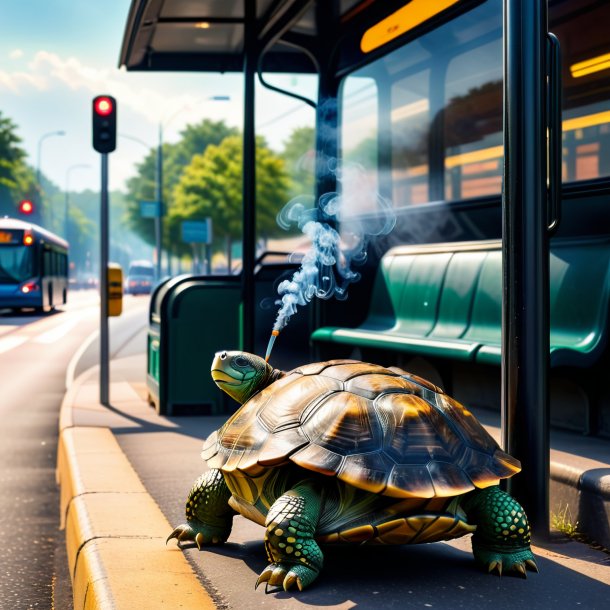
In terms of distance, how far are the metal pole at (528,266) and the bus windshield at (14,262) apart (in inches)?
1102

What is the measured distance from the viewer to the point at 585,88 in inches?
244

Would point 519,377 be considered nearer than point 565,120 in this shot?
Yes

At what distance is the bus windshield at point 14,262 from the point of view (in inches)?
1180

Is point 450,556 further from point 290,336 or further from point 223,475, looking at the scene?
point 290,336

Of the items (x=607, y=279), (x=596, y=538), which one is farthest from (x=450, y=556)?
(x=607, y=279)

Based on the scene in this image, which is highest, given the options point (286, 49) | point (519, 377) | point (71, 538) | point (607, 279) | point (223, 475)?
point (286, 49)

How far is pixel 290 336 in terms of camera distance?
8789 millimetres

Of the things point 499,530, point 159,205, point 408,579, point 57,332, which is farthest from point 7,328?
point 499,530

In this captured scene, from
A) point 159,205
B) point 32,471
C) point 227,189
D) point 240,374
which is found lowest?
point 32,471

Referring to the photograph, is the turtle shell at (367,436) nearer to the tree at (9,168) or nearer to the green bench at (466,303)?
the green bench at (466,303)

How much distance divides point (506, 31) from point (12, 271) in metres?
28.1

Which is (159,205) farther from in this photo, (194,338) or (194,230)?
(194,338)

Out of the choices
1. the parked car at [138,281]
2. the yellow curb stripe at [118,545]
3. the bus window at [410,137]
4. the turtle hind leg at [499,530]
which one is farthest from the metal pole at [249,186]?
the parked car at [138,281]

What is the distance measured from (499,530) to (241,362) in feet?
3.91
